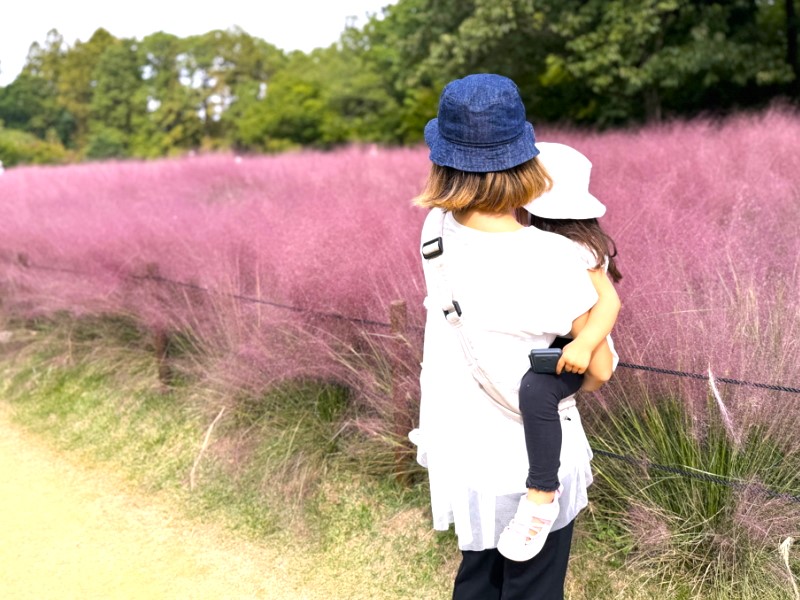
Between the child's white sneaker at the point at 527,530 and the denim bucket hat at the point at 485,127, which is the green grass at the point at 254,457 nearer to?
the child's white sneaker at the point at 527,530

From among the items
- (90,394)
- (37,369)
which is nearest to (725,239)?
(90,394)

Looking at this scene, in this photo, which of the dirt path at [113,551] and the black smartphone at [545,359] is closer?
the black smartphone at [545,359]

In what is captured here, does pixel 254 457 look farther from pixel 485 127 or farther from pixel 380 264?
pixel 485 127

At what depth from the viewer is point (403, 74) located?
2039cm

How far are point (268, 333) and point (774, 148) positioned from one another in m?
4.35

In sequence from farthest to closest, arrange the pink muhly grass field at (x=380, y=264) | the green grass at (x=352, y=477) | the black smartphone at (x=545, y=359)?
the pink muhly grass field at (x=380, y=264)
the green grass at (x=352, y=477)
the black smartphone at (x=545, y=359)

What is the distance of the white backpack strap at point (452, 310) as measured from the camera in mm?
1775

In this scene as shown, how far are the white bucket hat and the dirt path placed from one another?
201 cm

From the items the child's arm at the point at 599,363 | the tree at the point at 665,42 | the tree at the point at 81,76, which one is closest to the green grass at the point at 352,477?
the child's arm at the point at 599,363

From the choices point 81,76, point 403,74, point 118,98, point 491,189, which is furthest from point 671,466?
point 81,76

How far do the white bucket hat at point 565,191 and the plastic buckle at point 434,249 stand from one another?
0.69ft

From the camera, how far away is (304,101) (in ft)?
99.5

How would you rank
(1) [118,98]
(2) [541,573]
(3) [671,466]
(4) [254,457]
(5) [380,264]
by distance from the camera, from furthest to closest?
(1) [118,98] → (5) [380,264] → (4) [254,457] → (3) [671,466] → (2) [541,573]

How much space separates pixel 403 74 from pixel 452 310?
63.8ft
